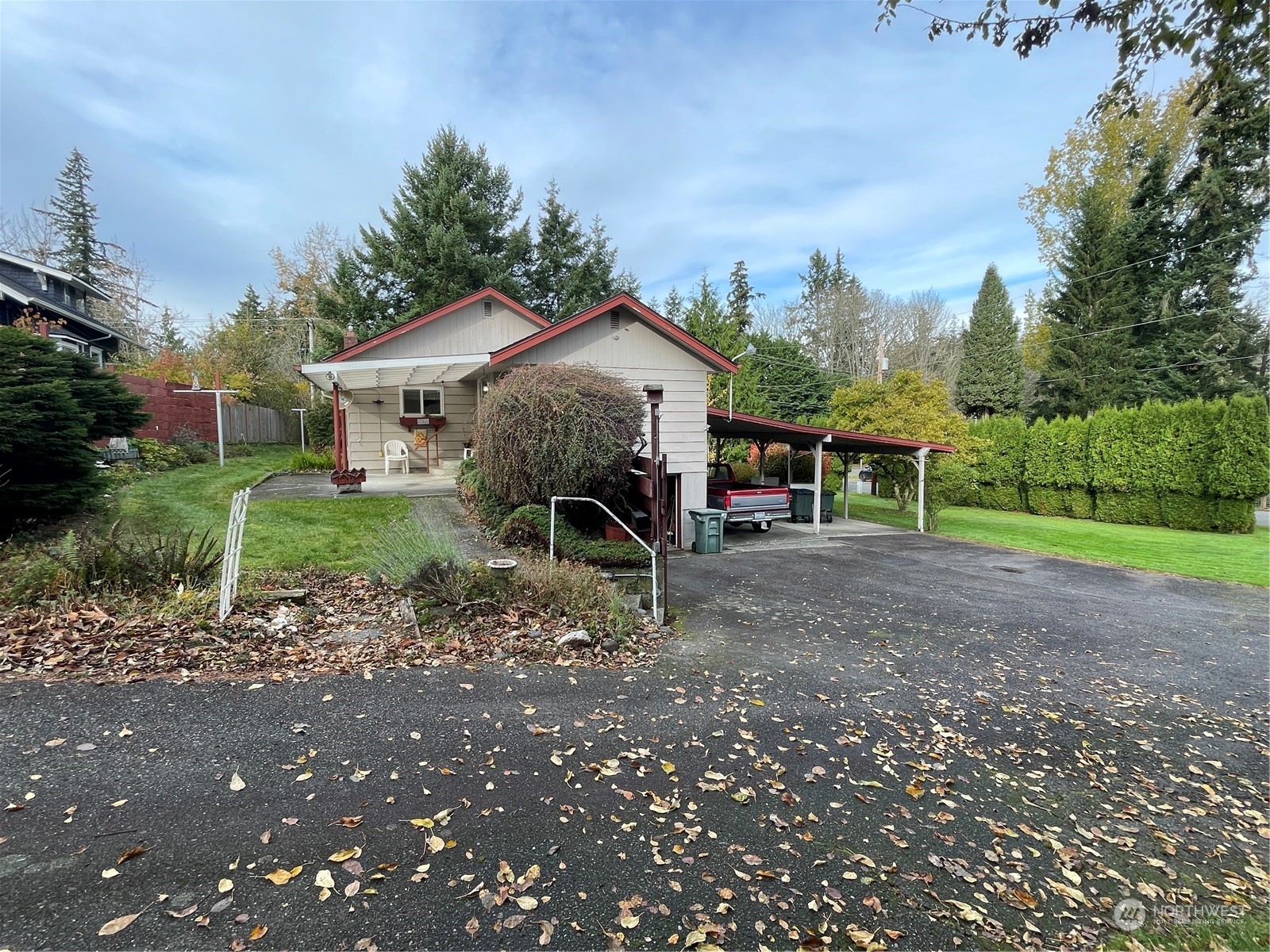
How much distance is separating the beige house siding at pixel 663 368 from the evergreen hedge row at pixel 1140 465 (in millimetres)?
15584

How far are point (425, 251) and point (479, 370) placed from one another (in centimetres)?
1553

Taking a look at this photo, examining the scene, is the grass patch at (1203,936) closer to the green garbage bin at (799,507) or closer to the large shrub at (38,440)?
the large shrub at (38,440)

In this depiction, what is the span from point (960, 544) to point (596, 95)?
41.6ft

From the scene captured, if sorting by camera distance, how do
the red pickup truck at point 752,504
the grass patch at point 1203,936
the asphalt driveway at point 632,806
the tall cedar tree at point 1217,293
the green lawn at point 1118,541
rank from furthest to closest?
the tall cedar tree at point 1217,293 < the red pickup truck at point 752,504 < the green lawn at point 1118,541 < the grass patch at point 1203,936 < the asphalt driveway at point 632,806

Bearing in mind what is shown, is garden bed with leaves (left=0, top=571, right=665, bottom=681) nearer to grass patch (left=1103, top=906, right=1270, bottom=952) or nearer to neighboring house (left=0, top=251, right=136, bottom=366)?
grass patch (left=1103, top=906, right=1270, bottom=952)

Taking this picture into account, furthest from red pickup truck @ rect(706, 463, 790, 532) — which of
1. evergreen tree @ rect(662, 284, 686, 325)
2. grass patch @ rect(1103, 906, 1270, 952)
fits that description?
evergreen tree @ rect(662, 284, 686, 325)

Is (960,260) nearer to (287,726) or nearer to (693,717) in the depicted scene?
(693,717)

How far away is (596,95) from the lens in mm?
8172

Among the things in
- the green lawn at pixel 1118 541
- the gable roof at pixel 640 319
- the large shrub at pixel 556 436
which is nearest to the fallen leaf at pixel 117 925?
the large shrub at pixel 556 436

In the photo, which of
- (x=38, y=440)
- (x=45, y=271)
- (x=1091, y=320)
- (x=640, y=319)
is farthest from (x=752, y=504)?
(x=45, y=271)

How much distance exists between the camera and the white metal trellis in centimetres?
496

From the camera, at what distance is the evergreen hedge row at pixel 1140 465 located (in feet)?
51.3

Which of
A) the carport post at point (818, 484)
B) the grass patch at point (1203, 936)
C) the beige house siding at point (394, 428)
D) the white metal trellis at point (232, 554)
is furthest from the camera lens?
the beige house siding at point (394, 428)

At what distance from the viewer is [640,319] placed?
1131 cm
